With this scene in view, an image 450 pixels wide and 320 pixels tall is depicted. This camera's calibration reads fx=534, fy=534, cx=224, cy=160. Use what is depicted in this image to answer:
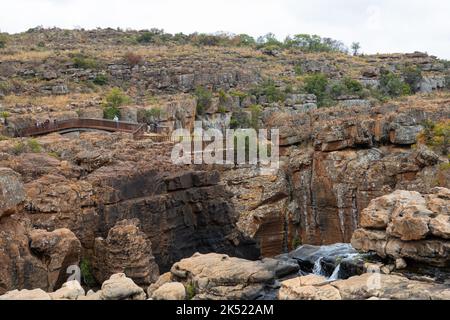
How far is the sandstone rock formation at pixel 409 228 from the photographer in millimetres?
12258

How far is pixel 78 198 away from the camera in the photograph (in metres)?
14.4

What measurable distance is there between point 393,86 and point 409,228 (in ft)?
123

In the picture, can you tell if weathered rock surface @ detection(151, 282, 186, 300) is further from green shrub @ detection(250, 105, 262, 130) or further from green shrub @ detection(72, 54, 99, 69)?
green shrub @ detection(72, 54, 99, 69)

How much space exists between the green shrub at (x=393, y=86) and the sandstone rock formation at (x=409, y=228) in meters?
34.6

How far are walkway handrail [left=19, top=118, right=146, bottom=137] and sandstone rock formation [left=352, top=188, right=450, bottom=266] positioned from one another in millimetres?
12391

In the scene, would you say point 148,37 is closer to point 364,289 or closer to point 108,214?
point 108,214

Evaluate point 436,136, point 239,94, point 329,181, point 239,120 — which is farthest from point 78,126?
point 239,94

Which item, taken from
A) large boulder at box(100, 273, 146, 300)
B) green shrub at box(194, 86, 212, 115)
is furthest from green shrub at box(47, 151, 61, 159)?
green shrub at box(194, 86, 212, 115)

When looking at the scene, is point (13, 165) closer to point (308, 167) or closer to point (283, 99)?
point (308, 167)

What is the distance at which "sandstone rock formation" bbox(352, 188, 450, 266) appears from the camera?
12.3 meters

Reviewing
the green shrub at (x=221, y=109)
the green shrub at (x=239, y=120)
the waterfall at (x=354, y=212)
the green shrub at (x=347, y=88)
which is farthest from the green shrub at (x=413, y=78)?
the waterfall at (x=354, y=212)

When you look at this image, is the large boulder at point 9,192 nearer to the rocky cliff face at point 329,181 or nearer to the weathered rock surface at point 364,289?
the weathered rock surface at point 364,289
